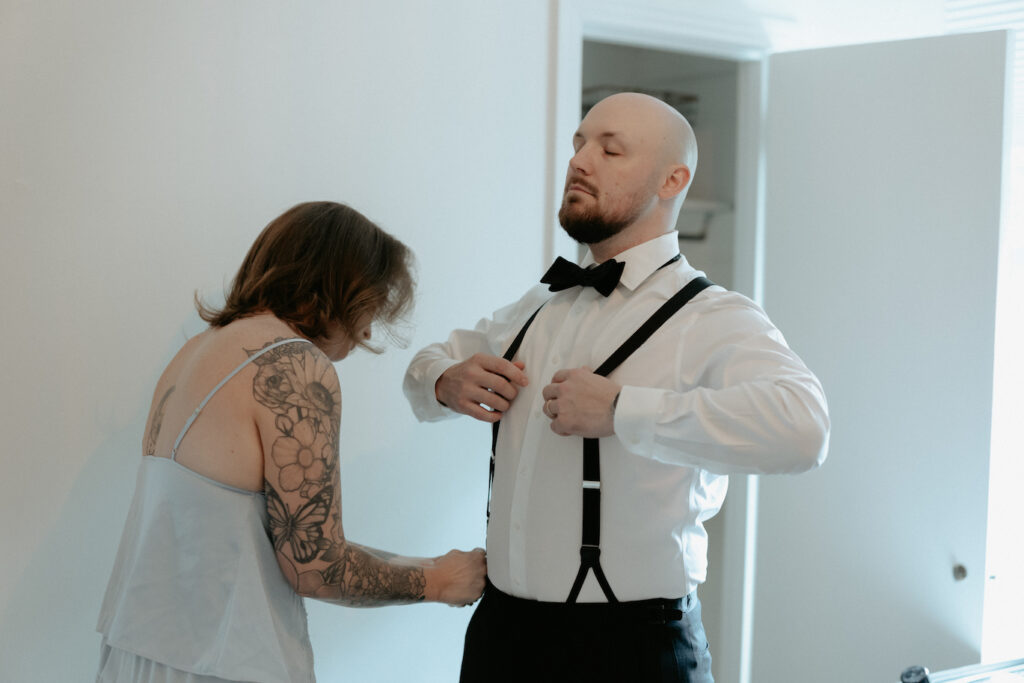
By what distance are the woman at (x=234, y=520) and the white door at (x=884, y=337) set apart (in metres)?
1.81

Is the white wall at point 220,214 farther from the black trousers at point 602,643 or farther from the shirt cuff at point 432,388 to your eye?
the black trousers at point 602,643

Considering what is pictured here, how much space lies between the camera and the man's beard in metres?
1.74

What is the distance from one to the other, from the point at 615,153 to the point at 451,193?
2.79 ft

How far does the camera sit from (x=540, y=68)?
262 cm

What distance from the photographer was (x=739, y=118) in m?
3.09

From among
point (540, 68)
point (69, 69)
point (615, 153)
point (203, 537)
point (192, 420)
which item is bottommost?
point (203, 537)

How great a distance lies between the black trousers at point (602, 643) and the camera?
159 centimetres

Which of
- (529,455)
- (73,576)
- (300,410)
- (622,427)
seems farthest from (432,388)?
(73,576)

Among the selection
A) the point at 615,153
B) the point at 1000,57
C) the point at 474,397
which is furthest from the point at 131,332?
the point at 1000,57

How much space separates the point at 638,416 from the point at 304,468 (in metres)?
0.53

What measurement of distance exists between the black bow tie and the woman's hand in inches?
21.0

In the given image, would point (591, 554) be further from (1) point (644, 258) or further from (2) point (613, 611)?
(1) point (644, 258)

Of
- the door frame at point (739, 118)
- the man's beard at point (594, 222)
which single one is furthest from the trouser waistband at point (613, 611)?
the door frame at point (739, 118)

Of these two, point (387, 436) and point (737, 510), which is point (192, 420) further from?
point (737, 510)
